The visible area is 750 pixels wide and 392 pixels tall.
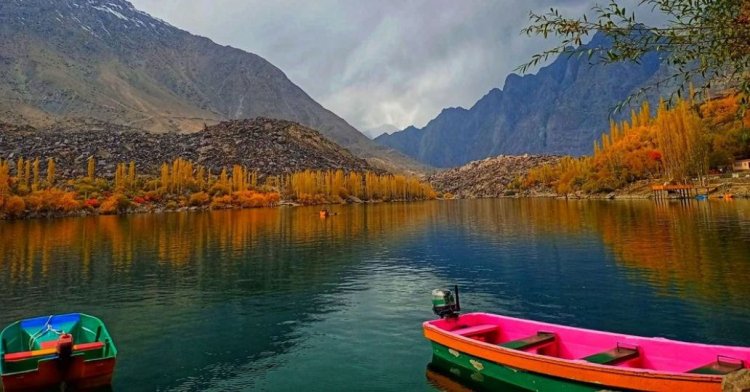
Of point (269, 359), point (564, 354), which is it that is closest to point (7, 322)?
point (269, 359)

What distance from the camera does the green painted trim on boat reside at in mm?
14363

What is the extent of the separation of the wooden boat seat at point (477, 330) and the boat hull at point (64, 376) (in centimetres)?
1310

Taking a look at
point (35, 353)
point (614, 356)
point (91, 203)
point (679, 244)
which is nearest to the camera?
point (614, 356)

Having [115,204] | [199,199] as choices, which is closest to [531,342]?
[115,204]

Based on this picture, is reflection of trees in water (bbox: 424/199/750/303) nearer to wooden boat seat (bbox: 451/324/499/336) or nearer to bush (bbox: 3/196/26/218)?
wooden boat seat (bbox: 451/324/499/336)

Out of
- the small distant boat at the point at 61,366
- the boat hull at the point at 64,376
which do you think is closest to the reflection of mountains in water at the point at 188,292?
the boat hull at the point at 64,376

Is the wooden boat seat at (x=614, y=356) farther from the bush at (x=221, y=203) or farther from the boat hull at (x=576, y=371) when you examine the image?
the bush at (x=221, y=203)

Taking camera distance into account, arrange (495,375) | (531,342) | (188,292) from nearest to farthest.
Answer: (495,375) < (531,342) < (188,292)

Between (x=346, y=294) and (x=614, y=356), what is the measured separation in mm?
21778

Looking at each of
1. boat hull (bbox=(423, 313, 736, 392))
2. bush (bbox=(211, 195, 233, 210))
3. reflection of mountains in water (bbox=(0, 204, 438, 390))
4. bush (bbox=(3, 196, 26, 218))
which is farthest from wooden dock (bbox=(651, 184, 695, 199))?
bush (bbox=(3, 196, 26, 218))

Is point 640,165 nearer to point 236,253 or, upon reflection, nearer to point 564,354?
point 236,253

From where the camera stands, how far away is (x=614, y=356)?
15.0m

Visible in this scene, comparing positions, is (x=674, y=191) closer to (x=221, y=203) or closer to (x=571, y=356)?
(x=571, y=356)

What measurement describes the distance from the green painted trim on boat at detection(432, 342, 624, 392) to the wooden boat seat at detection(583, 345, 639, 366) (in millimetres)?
1293
